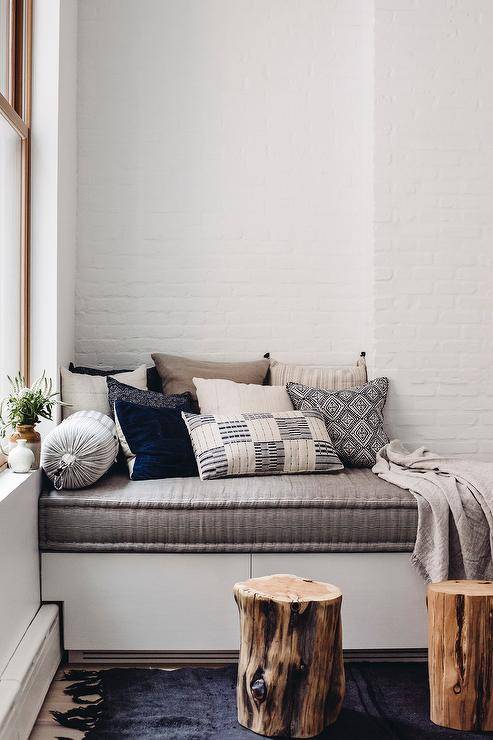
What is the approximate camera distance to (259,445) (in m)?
3.16

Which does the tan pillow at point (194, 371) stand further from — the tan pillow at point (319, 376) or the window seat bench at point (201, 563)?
the window seat bench at point (201, 563)

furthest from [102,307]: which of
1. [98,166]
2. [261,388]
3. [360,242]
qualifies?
[360,242]

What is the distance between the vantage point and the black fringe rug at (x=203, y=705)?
7.74 feet

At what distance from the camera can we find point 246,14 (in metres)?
4.04

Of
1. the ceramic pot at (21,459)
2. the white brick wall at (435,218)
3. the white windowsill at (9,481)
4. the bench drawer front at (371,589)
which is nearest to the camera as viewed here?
the white windowsill at (9,481)

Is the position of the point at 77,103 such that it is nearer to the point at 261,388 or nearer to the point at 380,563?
the point at 261,388

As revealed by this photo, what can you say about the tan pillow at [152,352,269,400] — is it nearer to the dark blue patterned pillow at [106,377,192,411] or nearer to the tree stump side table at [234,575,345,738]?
the dark blue patterned pillow at [106,377,192,411]

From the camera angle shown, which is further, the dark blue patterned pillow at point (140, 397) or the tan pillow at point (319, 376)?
the tan pillow at point (319, 376)

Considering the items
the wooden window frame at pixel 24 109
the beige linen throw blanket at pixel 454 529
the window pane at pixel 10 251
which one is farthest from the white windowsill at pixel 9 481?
the beige linen throw blanket at pixel 454 529

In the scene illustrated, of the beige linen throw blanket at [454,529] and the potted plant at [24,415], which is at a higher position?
the potted plant at [24,415]

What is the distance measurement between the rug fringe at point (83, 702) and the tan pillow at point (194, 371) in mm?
1397

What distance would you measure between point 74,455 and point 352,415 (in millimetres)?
1349

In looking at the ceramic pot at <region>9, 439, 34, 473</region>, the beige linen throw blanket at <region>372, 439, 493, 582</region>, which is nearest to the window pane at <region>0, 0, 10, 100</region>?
the ceramic pot at <region>9, 439, 34, 473</region>

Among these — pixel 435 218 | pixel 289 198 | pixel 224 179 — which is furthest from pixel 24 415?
pixel 435 218
